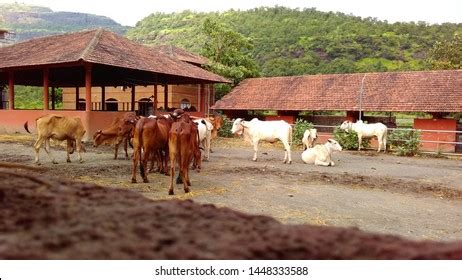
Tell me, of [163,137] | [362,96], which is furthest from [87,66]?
[362,96]

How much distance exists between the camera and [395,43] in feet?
201

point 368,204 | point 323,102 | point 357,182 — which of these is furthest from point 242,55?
point 368,204

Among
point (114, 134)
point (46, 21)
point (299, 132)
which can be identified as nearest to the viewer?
point (114, 134)

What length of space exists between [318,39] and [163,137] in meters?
57.3

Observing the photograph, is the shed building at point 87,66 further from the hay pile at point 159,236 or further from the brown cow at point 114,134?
the hay pile at point 159,236

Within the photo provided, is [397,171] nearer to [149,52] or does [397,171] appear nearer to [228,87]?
[149,52]

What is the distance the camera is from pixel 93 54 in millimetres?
17484

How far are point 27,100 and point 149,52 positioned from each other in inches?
984

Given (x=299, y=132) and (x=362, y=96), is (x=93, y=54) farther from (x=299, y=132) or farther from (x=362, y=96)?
(x=362, y=96)

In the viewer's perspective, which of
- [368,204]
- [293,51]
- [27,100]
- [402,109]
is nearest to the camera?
[368,204]

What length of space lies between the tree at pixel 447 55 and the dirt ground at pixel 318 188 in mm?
23098

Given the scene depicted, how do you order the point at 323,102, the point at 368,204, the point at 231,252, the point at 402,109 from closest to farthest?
the point at 231,252 < the point at 368,204 < the point at 402,109 < the point at 323,102

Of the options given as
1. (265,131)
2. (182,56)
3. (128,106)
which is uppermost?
(182,56)

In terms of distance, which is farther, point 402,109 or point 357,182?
point 402,109
